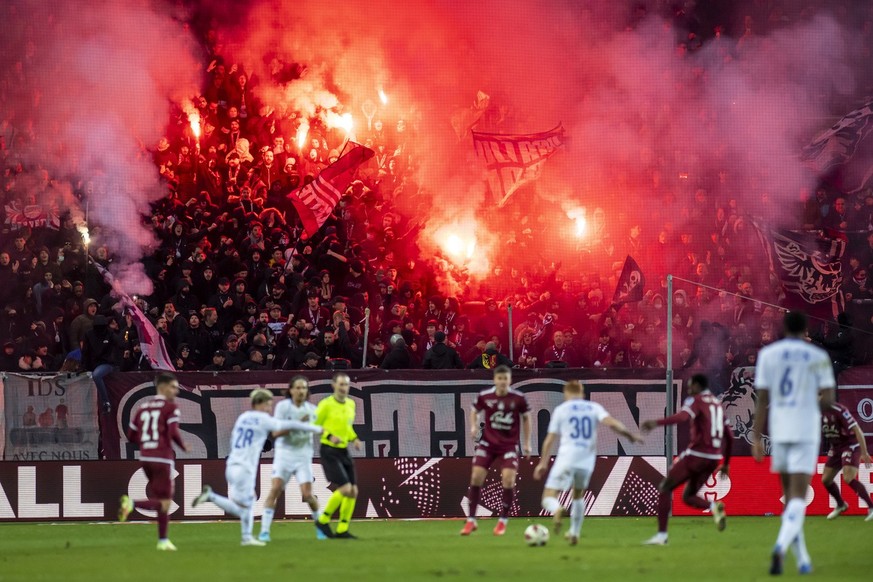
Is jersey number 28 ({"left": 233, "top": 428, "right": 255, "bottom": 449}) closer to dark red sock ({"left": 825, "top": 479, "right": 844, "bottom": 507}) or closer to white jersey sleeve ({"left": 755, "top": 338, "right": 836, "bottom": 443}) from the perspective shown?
white jersey sleeve ({"left": 755, "top": 338, "right": 836, "bottom": 443})

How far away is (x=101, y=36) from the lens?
26.8 m

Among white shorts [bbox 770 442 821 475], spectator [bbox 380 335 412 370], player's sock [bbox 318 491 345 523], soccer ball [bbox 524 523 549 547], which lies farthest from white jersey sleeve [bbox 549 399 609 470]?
spectator [bbox 380 335 412 370]

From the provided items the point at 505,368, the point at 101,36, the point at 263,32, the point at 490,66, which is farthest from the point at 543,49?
the point at 505,368

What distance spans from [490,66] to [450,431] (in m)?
12.7

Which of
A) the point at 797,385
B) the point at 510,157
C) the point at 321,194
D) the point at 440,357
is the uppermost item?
the point at 510,157

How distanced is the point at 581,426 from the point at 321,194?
11.3m

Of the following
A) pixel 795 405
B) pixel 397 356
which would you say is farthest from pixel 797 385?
pixel 397 356

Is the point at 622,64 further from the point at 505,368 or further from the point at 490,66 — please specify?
the point at 505,368

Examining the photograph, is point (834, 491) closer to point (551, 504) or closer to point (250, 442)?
point (551, 504)

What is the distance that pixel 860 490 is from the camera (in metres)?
18.9

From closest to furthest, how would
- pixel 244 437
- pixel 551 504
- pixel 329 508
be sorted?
pixel 551 504
pixel 244 437
pixel 329 508

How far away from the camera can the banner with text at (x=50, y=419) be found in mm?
19641

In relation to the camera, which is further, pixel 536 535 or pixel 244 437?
pixel 244 437

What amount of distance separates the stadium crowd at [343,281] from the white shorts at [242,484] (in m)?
4.98
